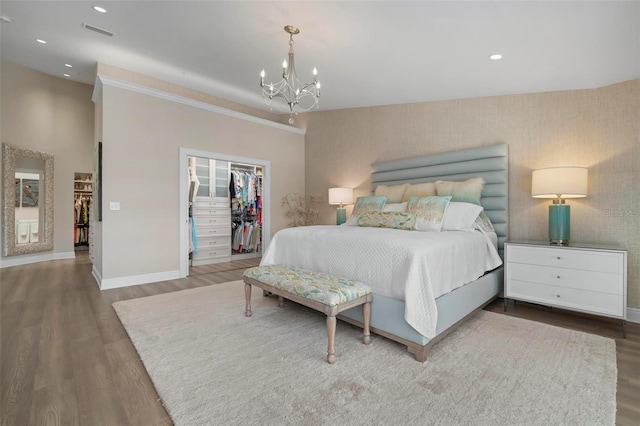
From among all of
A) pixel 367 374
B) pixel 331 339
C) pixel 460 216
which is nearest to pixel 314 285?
pixel 331 339

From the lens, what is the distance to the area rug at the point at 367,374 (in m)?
1.43

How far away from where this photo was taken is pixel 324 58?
3182 mm

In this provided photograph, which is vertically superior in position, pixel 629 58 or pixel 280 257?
pixel 629 58

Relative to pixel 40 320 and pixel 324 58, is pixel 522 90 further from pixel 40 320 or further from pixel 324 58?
pixel 40 320

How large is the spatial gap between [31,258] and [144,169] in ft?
12.3

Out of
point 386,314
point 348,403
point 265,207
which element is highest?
point 265,207

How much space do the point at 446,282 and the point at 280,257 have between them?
1680mm

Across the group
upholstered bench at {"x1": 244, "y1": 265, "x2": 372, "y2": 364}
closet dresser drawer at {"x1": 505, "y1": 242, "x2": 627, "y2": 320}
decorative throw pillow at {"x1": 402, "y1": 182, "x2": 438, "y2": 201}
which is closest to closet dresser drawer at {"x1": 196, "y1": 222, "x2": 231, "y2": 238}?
upholstered bench at {"x1": 244, "y1": 265, "x2": 372, "y2": 364}

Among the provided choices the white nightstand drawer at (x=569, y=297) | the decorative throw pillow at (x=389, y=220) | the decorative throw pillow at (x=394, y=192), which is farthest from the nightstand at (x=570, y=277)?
the decorative throw pillow at (x=394, y=192)

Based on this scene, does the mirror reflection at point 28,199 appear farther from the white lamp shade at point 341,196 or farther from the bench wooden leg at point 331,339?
the bench wooden leg at point 331,339

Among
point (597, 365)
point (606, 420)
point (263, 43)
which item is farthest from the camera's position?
point (263, 43)

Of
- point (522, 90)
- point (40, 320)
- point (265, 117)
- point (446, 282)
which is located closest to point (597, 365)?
point (446, 282)

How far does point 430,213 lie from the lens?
10.4 feet

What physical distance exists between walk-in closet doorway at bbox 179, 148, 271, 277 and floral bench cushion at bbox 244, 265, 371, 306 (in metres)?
2.37
